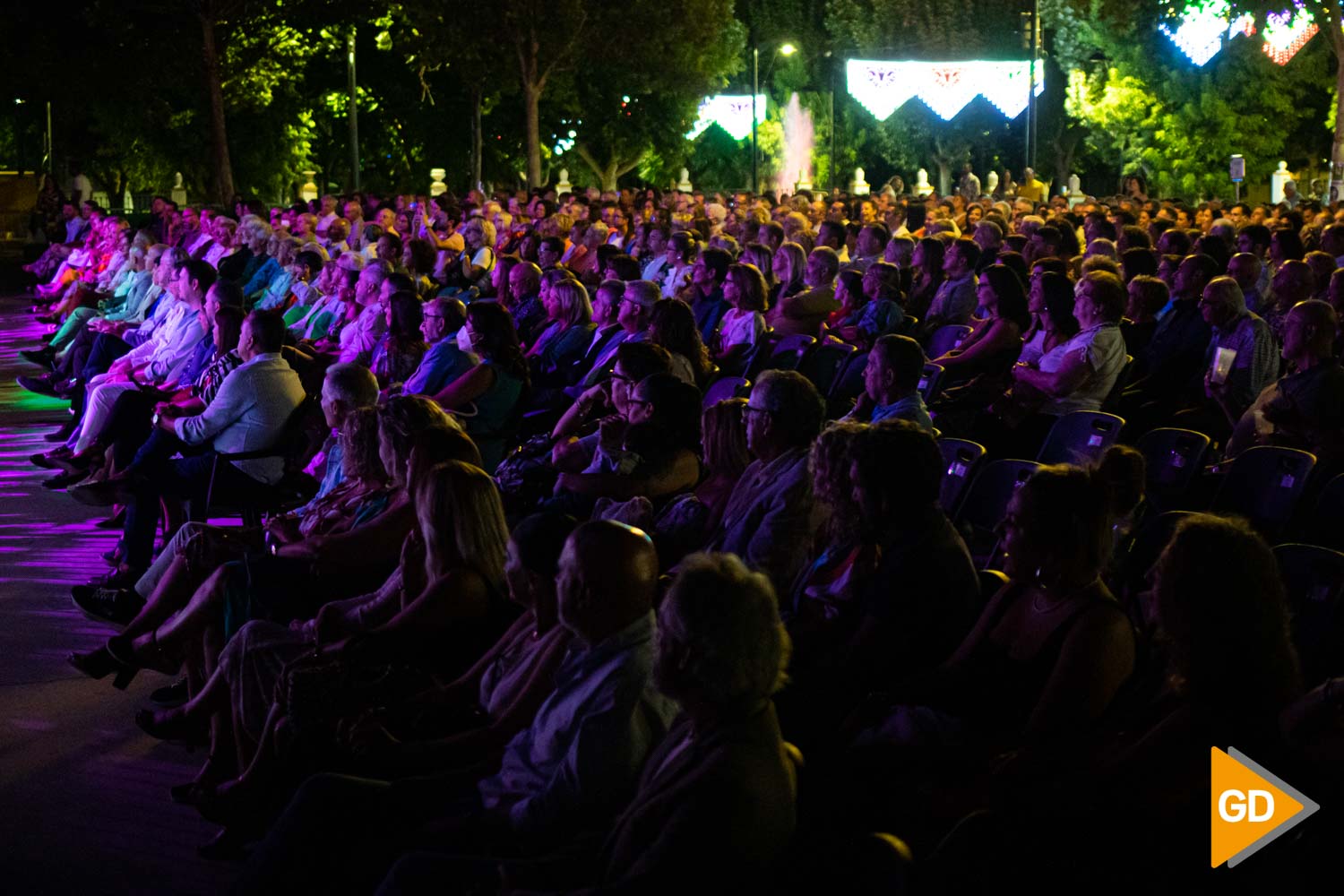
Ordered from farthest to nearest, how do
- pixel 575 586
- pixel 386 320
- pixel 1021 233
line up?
pixel 1021 233, pixel 386 320, pixel 575 586

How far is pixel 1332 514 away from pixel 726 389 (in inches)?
121

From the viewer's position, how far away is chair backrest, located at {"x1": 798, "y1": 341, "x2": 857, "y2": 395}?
26.0 ft

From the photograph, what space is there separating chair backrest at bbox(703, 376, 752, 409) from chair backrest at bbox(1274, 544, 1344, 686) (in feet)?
11.4

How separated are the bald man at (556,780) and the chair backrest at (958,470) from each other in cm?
229

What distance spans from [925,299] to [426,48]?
877 inches

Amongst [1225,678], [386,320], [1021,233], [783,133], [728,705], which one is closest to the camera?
[728,705]

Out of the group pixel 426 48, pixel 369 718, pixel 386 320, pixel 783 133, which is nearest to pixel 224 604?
pixel 369 718

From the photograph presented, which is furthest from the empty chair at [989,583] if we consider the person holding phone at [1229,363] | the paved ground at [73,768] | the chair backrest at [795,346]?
the chair backrest at [795,346]

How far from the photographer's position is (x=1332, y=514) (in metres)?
4.82

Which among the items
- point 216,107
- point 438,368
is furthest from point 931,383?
point 216,107

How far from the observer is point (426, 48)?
30797 mm

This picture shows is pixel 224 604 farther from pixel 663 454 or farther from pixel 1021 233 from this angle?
pixel 1021 233

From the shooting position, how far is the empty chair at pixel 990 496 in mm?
5383

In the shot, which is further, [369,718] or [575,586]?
[369,718]
